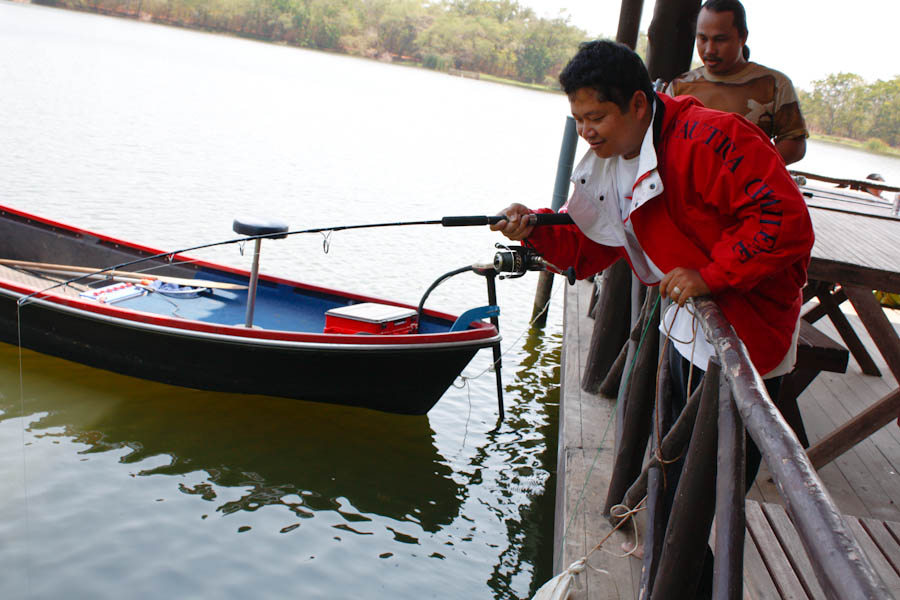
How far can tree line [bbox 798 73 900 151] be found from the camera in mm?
43688

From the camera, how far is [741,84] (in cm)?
335

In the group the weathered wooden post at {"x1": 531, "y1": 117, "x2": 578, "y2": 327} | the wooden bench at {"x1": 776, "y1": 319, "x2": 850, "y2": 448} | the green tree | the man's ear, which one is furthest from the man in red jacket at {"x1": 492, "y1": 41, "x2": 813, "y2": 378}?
the green tree

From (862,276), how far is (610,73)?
1289mm

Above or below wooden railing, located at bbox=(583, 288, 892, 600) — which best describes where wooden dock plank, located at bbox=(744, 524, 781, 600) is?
below

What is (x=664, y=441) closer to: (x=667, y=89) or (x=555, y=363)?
(x=667, y=89)

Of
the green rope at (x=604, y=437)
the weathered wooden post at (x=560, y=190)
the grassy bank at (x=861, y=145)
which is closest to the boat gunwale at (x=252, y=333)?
the green rope at (x=604, y=437)

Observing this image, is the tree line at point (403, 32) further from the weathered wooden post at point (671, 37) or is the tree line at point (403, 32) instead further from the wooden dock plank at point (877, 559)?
the wooden dock plank at point (877, 559)

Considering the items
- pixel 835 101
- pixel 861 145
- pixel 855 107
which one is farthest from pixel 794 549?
pixel 835 101

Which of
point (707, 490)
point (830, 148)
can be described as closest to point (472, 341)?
point (707, 490)

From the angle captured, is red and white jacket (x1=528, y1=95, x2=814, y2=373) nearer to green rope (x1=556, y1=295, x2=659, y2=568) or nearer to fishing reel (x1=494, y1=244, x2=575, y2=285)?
fishing reel (x1=494, y1=244, x2=575, y2=285)

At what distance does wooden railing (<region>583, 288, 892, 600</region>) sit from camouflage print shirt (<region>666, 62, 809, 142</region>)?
3.29 ft

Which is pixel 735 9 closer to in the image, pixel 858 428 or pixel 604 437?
pixel 858 428

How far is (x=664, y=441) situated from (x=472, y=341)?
124 inches

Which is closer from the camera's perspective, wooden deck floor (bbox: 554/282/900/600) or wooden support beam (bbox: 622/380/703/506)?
wooden support beam (bbox: 622/380/703/506)
